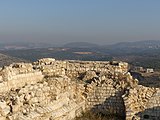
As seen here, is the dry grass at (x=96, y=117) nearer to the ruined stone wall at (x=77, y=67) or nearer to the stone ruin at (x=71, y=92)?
the stone ruin at (x=71, y=92)

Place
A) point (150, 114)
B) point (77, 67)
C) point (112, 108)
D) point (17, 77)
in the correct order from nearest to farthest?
point (17, 77), point (150, 114), point (112, 108), point (77, 67)

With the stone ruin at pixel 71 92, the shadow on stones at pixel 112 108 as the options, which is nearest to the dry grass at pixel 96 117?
the shadow on stones at pixel 112 108

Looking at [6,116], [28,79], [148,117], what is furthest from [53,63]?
[6,116]

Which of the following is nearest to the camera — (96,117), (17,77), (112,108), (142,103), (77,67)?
(17,77)

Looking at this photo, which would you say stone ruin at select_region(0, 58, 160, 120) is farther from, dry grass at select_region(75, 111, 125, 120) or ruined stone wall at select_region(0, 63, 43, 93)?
dry grass at select_region(75, 111, 125, 120)

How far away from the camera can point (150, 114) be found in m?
15.0

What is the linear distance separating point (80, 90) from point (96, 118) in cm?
171

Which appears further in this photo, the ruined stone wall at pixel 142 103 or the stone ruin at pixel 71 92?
the ruined stone wall at pixel 142 103

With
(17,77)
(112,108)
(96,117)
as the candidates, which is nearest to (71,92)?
(96,117)

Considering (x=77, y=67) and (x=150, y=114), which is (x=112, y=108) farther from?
(x=77, y=67)

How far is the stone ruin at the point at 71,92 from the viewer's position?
1232cm

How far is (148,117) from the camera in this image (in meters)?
15.0

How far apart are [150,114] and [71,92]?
3448mm

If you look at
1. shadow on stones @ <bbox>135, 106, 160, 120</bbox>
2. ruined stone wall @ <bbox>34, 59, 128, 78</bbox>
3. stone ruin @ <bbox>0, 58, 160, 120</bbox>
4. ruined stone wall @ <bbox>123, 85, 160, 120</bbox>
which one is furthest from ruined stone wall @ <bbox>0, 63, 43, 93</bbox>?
shadow on stones @ <bbox>135, 106, 160, 120</bbox>
